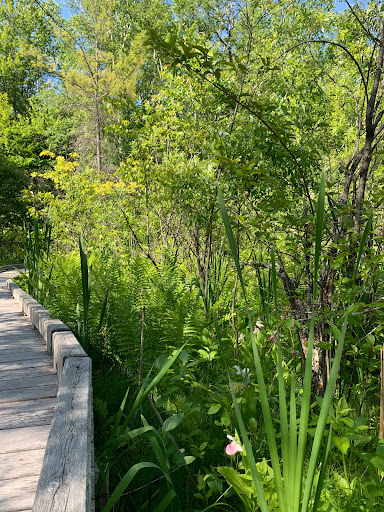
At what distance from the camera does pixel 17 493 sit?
4.60ft

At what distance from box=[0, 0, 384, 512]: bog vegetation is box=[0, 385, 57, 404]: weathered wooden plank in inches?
11.0

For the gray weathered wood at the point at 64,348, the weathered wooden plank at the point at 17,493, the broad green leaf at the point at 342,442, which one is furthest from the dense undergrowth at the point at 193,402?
the weathered wooden plank at the point at 17,493

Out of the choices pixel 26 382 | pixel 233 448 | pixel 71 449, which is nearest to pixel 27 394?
pixel 26 382

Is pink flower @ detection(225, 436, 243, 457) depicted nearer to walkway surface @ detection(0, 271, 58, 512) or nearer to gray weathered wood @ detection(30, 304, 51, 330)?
walkway surface @ detection(0, 271, 58, 512)

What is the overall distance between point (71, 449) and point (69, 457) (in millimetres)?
46

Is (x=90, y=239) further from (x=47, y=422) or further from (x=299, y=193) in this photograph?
(x=47, y=422)

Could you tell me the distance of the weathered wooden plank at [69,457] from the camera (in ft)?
3.54

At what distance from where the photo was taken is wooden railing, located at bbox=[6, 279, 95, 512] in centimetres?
109

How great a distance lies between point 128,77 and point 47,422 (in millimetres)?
21244

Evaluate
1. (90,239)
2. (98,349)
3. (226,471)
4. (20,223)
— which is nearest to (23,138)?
(20,223)

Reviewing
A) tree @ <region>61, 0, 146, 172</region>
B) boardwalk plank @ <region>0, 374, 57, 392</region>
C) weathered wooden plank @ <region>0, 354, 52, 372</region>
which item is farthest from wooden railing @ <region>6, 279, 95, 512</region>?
tree @ <region>61, 0, 146, 172</region>

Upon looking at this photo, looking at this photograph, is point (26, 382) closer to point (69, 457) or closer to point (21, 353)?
point (21, 353)

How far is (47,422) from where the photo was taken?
6.33ft

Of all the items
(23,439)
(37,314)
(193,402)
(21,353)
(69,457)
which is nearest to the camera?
(69,457)
